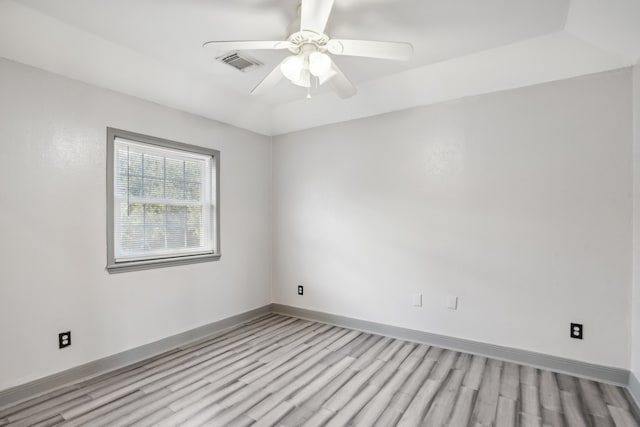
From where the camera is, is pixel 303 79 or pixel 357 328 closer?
pixel 303 79

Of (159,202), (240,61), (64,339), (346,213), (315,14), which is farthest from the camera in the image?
(346,213)

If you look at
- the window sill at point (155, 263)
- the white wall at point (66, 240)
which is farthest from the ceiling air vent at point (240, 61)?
the window sill at point (155, 263)

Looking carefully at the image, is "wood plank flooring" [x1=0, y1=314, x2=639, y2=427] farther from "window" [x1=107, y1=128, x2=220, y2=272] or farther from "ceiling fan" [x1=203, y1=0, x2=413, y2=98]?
"ceiling fan" [x1=203, y1=0, x2=413, y2=98]

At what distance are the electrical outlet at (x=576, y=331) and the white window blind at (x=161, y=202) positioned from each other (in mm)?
3523

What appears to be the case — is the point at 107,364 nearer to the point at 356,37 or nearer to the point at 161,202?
the point at 161,202

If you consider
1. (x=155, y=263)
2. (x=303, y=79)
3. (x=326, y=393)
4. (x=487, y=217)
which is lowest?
(x=326, y=393)

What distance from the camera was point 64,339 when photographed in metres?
2.55

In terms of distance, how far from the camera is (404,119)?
353cm

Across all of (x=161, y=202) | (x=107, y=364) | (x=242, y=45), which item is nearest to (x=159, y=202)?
(x=161, y=202)

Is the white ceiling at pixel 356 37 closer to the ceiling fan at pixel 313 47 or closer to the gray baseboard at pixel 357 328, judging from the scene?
the ceiling fan at pixel 313 47

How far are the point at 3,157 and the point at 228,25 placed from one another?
1826 millimetres

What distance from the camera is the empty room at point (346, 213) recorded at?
7.38ft

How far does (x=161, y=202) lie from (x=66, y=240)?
885 millimetres

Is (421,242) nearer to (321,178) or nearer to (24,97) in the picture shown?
(321,178)
